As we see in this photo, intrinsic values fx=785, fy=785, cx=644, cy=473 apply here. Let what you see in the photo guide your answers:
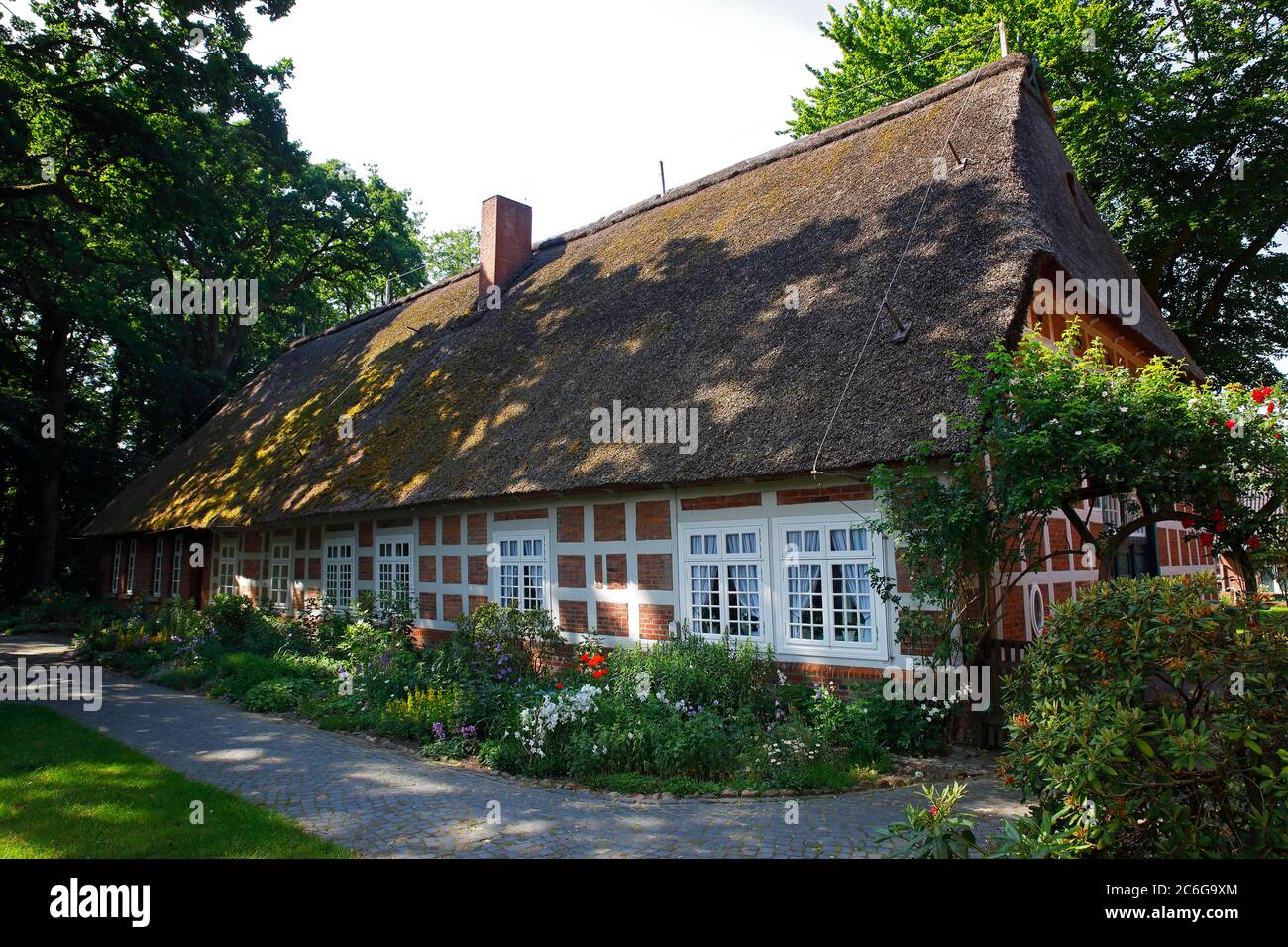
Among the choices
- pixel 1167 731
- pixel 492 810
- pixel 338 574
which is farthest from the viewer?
pixel 338 574

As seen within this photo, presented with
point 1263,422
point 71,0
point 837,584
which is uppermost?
point 71,0

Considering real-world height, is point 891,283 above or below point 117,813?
above

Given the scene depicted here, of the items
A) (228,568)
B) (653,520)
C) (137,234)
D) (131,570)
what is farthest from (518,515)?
(131,570)

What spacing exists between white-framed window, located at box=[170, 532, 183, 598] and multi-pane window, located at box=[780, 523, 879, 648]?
18.7 meters

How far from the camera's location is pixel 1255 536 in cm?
651

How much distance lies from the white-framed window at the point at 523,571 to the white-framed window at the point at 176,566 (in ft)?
45.2

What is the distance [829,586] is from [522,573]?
4943 millimetres

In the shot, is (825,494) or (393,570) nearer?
(825,494)

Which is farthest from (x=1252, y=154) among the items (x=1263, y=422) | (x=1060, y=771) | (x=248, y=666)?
(x=248, y=666)

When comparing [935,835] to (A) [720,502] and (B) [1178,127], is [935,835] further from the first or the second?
(B) [1178,127]

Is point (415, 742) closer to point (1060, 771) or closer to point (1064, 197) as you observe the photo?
point (1060, 771)

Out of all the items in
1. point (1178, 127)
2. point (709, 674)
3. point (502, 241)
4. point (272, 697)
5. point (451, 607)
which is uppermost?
point (1178, 127)

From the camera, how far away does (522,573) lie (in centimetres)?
1152

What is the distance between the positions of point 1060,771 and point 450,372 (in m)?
13.3
